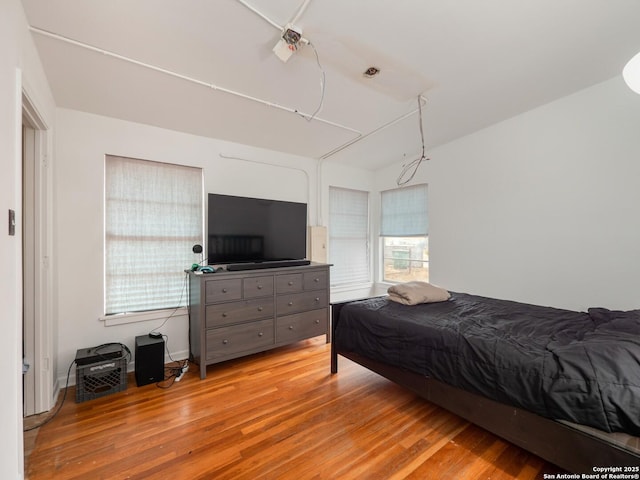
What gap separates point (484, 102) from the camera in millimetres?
2906

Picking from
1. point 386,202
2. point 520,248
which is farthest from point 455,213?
point 386,202

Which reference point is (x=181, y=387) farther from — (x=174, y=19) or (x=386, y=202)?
(x=386, y=202)

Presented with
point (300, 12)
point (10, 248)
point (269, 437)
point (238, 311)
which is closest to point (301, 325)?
point (238, 311)

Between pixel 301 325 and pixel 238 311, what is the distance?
814 millimetres

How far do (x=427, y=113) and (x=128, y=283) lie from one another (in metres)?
3.63

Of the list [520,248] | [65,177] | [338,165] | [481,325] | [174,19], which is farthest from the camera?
[338,165]

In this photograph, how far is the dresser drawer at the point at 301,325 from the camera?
3.10 meters

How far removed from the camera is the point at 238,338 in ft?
9.20

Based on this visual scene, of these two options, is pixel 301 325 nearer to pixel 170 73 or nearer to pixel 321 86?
pixel 321 86

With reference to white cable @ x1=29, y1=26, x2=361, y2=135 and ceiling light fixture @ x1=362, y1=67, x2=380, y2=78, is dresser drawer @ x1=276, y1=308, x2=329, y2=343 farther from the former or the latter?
ceiling light fixture @ x1=362, y1=67, x2=380, y2=78

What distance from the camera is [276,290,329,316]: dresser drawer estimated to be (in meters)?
3.11

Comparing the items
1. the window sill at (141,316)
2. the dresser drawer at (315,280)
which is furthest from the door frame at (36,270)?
the dresser drawer at (315,280)

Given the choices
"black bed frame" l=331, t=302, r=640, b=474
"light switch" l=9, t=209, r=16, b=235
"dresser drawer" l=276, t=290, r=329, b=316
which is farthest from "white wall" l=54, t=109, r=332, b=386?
"black bed frame" l=331, t=302, r=640, b=474

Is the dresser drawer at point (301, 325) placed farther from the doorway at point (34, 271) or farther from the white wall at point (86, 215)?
the doorway at point (34, 271)
